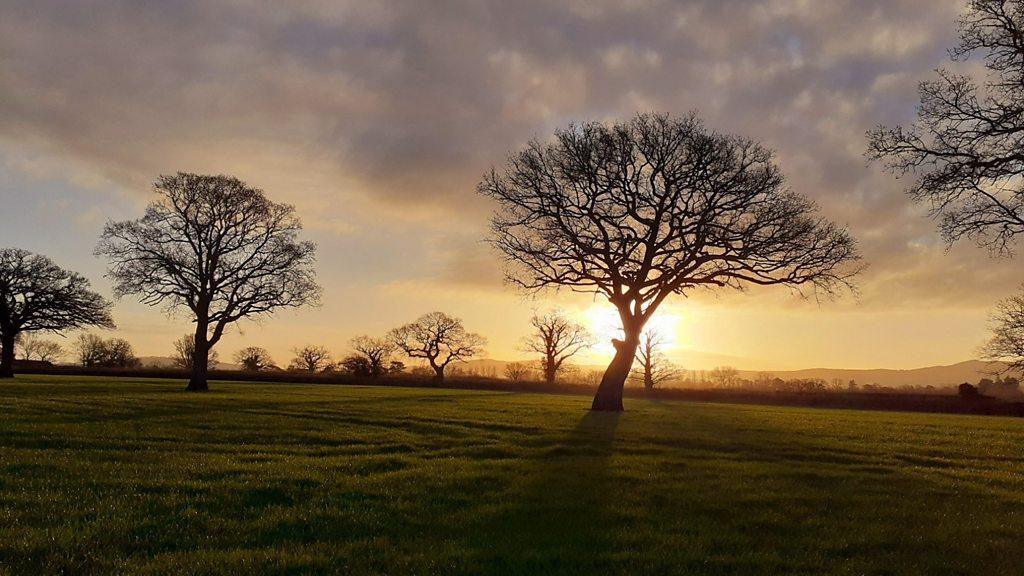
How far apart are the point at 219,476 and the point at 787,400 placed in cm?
6564

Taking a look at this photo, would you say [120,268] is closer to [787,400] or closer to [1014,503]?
[1014,503]

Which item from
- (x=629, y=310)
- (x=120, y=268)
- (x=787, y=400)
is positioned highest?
(x=120, y=268)

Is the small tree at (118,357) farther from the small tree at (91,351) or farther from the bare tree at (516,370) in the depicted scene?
the bare tree at (516,370)

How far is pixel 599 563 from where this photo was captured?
670 centimetres

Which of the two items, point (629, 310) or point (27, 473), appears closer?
point (27, 473)

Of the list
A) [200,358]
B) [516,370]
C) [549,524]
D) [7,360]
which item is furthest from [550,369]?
[549,524]

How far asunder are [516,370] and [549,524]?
116 metres

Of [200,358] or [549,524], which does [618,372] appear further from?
[200,358]

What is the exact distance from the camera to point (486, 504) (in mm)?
9336

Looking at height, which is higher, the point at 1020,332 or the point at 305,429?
the point at 1020,332

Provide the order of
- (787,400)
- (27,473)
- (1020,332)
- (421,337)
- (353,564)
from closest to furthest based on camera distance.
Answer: (353,564) → (27,473) → (1020,332) → (787,400) → (421,337)

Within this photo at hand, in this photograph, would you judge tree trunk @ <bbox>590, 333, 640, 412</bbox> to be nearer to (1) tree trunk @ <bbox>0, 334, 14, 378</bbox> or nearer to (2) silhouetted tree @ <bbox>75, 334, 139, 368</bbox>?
(1) tree trunk @ <bbox>0, 334, 14, 378</bbox>

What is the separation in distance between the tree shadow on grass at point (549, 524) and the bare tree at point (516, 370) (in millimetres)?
105261

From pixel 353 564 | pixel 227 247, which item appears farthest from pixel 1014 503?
pixel 227 247
